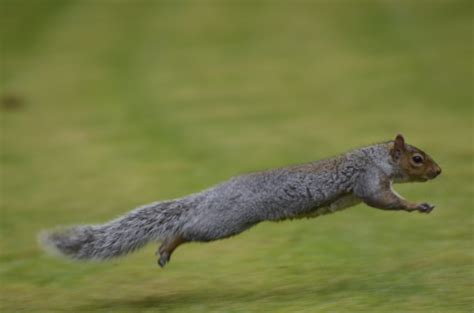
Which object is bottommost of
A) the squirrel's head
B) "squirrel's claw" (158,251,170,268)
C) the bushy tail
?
"squirrel's claw" (158,251,170,268)

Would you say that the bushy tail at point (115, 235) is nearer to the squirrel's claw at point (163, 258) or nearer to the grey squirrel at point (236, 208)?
the grey squirrel at point (236, 208)

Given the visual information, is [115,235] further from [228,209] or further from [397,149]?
[397,149]

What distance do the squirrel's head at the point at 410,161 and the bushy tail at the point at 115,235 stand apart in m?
2.05

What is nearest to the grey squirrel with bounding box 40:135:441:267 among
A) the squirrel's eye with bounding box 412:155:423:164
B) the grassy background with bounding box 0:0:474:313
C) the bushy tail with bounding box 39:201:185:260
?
the bushy tail with bounding box 39:201:185:260

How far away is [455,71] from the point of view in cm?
2478

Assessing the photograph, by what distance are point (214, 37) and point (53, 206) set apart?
16276mm

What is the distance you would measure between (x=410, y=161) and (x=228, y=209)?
1791mm

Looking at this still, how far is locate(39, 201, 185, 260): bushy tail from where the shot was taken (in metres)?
9.68

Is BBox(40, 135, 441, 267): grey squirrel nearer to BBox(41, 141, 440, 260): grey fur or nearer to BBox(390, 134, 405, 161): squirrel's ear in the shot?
BBox(41, 141, 440, 260): grey fur

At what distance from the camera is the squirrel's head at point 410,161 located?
10.1 meters

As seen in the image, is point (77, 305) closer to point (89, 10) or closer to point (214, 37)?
point (214, 37)

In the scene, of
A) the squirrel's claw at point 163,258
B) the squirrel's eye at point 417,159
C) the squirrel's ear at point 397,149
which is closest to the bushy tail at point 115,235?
the squirrel's claw at point 163,258

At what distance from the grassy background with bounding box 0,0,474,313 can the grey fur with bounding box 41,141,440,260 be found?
609mm

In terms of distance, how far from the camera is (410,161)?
33.1ft
